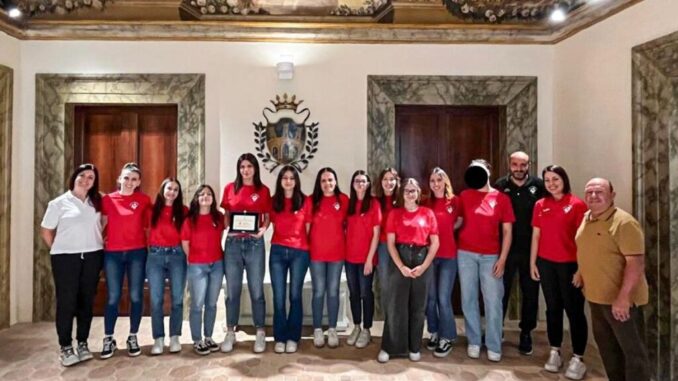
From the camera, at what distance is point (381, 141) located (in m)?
4.24

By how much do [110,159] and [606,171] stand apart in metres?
4.69

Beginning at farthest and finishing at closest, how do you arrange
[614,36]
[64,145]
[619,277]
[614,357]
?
[64,145] < [614,36] < [614,357] < [619,277]

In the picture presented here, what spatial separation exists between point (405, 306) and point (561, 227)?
1.23 m

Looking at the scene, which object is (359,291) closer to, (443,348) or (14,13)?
(443,348)

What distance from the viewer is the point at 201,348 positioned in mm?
3256

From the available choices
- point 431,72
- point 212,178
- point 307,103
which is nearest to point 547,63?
point 431,72

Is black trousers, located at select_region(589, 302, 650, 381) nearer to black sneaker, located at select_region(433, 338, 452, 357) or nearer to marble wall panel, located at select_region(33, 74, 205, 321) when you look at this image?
black sneaker, located at select_region(433, 338, 452, 357)

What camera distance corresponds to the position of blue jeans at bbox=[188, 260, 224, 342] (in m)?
3.20

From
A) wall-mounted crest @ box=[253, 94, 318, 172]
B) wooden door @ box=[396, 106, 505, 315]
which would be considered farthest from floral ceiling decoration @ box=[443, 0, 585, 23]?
wall-mounted crest @ box=[253, 94, 318, 172]

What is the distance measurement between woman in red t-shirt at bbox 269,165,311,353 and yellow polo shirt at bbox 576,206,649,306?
193cm

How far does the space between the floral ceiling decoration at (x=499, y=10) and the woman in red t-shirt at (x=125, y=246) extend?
11.0 feet

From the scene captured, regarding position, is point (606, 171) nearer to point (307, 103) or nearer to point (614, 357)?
point (614, 357)

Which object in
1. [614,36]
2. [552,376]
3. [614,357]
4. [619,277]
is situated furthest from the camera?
[614,36]

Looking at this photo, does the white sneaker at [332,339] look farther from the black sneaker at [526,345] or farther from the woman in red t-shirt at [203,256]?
the black sneaker at [526,345]
